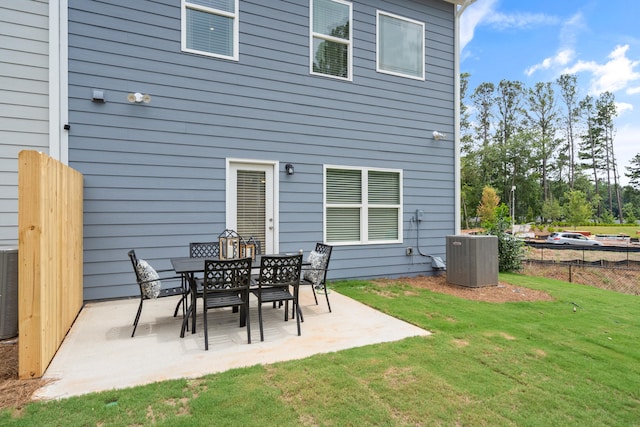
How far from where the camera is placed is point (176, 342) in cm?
322

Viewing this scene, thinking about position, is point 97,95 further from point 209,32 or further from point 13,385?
point 13,385

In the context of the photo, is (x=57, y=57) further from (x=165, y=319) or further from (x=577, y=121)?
(x=577, y=121)

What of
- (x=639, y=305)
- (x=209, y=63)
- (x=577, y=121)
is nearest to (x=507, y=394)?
(x=639, y=305)

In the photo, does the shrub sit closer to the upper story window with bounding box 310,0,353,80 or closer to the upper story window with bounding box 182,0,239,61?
the upper story window with bounding box 310,0,353,80

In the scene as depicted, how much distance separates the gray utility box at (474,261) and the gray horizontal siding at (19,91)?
20.4 feet

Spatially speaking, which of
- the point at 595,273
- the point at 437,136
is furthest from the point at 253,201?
the point at 595,273

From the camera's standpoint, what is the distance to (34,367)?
2.50m

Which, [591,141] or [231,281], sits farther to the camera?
[591,141]

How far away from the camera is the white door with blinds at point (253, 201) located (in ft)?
17.4

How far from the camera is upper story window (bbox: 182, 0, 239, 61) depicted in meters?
4.99

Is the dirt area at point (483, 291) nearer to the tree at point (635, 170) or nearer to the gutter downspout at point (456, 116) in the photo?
the gutter downspout at point (456, 116)

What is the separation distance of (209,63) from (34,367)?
4253 mm

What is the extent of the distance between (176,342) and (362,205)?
13.0 ft

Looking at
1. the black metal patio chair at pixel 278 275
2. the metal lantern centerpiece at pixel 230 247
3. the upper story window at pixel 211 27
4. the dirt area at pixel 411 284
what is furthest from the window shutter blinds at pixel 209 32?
the dirt area at pixel 411 284
